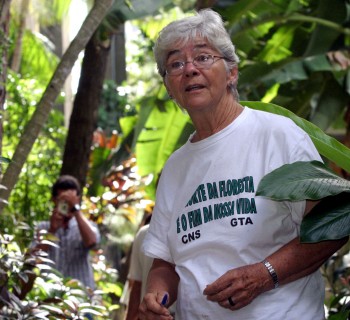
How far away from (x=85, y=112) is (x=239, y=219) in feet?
20.2

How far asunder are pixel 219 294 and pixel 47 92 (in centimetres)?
232

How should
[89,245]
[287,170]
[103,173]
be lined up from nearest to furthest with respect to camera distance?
1. [287,170]
2. [89,245]
3. [103,173]

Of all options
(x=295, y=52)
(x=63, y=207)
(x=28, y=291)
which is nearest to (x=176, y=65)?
(x=28, y=291)

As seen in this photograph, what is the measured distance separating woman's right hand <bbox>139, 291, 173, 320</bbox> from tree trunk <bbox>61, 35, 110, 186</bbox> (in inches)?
231

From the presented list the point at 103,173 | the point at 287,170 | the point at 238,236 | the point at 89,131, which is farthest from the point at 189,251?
the point at 103,173

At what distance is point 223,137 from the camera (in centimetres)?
385

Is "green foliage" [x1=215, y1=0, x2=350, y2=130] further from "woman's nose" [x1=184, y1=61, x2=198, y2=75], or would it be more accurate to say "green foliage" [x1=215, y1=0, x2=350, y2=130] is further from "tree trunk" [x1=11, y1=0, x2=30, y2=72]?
"tree trunk" [x1=11, y1=0, x2=30, y2=72]

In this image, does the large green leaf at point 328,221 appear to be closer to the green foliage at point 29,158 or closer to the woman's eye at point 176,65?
the woman's eye at point 176,65

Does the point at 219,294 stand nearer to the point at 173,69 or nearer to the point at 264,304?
the point at 264,304

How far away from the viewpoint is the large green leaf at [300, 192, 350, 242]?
3.45m

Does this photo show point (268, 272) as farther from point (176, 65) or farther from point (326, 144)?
point (176, 65)

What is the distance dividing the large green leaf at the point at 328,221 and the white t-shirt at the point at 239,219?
0.12 m

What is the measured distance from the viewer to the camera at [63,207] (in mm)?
7559

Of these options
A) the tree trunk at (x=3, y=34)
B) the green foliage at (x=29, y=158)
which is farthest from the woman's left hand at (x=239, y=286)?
the green foliage at (x=29, y=158)
